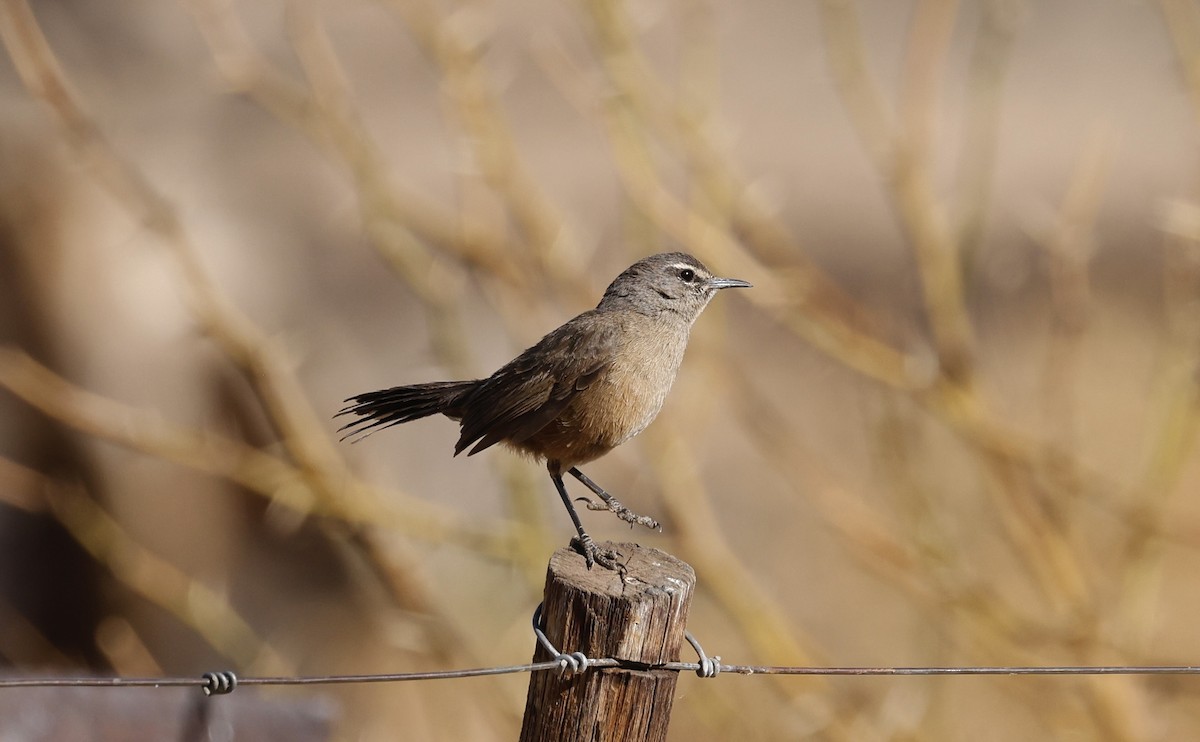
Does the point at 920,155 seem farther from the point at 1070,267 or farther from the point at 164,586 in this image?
the point at 164,586

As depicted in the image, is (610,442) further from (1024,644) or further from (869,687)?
(869,687)

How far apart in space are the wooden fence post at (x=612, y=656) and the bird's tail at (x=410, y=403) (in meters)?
1.48

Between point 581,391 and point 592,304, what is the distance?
7.79ft

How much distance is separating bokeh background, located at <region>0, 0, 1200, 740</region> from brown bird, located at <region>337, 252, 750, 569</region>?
4.26ft

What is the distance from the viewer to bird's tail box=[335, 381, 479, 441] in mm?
4266

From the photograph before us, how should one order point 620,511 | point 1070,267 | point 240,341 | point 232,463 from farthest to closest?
point 232,463 < point 240,341 < point 1070,267 < point 620,511

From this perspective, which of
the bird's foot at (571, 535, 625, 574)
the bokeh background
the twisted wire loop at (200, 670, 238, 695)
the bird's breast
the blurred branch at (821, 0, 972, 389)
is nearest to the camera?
Result: the twisted wire loop at (200, 670, 238, 695)

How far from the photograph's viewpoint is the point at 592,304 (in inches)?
245

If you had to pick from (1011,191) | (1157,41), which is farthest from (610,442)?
(1157,41)

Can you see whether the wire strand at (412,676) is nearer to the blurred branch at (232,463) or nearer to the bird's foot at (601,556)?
the bird's foot at (601,556)

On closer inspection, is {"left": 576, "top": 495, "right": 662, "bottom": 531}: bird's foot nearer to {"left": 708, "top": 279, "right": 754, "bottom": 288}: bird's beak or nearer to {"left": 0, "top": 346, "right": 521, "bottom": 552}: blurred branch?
{"left": 708, "top": 279, "right": 754, "bottom": 288}: bird's beak

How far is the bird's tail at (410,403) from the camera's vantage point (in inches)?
168

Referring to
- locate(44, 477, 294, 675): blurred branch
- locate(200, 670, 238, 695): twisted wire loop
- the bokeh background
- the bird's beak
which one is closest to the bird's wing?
the bird's beak

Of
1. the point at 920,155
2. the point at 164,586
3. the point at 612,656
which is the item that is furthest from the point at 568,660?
the point at 164,586
